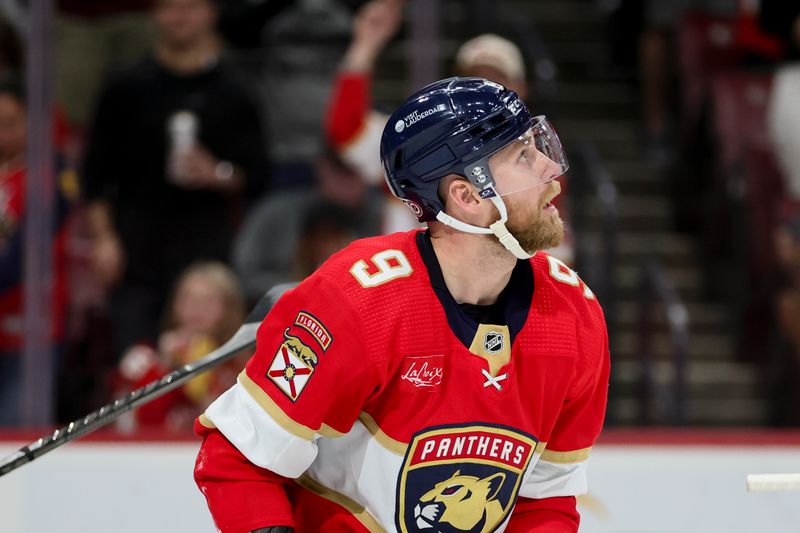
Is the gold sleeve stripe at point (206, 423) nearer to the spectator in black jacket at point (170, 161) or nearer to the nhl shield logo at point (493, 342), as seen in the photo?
the nhl shield logo at point (493, 342)

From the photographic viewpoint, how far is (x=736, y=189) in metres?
5.30

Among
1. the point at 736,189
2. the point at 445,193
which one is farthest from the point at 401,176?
the point at 736,189

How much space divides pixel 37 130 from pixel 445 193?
2.29 m

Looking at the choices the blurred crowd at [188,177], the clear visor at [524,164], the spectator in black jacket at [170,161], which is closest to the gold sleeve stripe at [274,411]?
the clear visor at [524,164]

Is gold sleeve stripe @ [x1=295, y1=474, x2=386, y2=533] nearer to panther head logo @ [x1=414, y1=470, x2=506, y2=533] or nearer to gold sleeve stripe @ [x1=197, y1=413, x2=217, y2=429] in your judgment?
panther head logo @ [x1=414, y1=470, x2=506, y2=533]

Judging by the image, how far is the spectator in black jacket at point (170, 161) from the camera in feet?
14.2

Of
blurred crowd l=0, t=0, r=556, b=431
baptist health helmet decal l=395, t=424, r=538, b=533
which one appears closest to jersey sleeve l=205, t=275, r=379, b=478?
baptist health helmet decal l=395, t=424, r=538, b=533

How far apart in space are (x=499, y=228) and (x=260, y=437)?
497 mm

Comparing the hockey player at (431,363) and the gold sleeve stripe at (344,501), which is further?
the gold sleeve stripe at (344,501)

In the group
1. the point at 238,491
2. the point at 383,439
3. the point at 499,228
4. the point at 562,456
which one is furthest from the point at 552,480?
the point at 238,491

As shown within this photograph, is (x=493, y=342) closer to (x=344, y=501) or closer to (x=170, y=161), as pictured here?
(x=344, y=501)

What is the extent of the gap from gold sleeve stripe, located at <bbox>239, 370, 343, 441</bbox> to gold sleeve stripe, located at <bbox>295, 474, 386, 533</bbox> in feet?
0.72

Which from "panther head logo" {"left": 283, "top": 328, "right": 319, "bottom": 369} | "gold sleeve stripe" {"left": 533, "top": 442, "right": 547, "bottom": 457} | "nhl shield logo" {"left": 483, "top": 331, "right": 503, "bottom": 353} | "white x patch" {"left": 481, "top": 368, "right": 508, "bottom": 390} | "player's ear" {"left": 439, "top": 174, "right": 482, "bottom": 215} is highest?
"player's ear" {"left": 439, "top": 174, "right": 482, "bottom": 215}

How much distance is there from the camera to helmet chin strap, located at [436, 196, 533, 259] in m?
2.23
